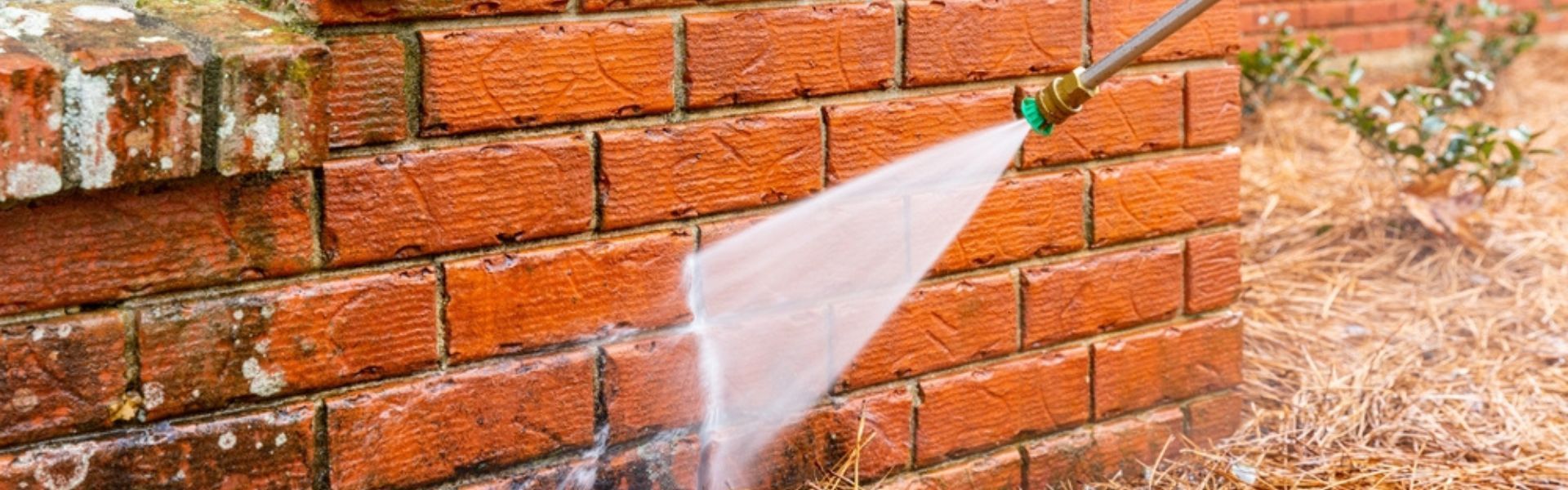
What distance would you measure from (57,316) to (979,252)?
1019mm

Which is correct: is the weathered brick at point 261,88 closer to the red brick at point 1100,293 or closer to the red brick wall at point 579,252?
the red brick wall at point 579,252

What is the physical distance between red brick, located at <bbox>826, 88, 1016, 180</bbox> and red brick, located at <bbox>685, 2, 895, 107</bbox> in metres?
0.03

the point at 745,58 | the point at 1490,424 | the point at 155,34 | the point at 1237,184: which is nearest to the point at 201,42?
the point at 155,34

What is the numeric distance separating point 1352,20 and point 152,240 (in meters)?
4.04

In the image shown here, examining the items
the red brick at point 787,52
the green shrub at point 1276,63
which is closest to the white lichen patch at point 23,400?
the red brick at point 787,52

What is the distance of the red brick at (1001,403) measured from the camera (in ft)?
6.03

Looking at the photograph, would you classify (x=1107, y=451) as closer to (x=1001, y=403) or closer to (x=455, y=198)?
(x=1001, y=403)

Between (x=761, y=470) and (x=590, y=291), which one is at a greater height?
(x=590, y=291)

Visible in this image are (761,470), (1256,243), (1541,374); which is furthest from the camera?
(1256,243)

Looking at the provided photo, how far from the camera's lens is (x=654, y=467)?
165 centimetres

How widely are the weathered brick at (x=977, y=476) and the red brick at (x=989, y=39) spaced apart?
1.63ft

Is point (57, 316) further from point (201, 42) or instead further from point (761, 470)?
point (761, 470)

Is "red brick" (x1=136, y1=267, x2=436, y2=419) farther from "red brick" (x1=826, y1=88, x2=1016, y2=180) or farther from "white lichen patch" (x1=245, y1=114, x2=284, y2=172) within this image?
"red brick" (x1=826, y1=88, x2=1016, y2=180)

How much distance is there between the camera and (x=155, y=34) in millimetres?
1266
